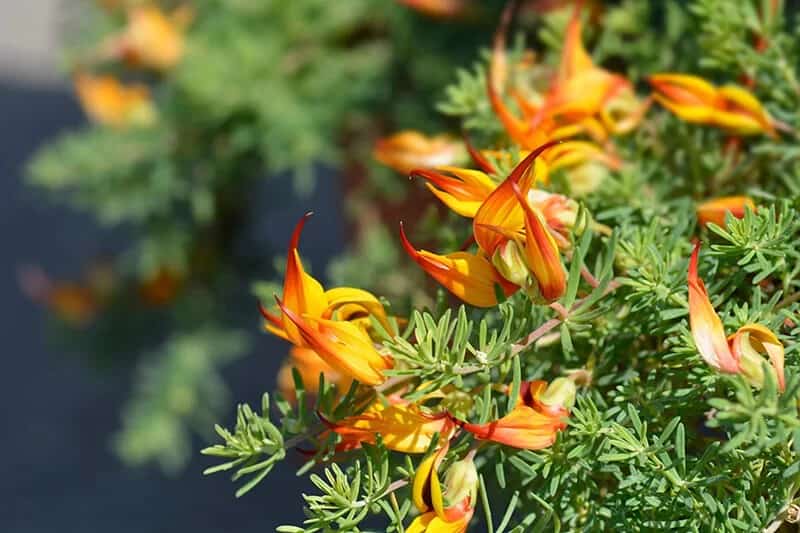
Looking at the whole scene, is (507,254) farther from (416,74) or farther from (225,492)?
(225,492)

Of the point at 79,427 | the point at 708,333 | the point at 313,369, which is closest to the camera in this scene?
the point at 708,333

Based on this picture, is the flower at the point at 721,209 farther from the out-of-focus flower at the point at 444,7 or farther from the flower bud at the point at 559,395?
the out-of-focus flower at the point at 444,7

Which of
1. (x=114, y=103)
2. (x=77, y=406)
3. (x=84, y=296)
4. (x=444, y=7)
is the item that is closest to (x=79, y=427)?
(x=77, y=406)

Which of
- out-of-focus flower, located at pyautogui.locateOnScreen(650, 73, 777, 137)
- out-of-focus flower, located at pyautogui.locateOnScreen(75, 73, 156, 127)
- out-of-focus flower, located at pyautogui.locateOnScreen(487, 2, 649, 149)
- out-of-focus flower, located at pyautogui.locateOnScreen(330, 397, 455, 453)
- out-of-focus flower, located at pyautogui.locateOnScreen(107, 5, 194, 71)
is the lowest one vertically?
out-of-focus flower, located at pyautogui.locateOnScreen(330, 397, 455, 453)

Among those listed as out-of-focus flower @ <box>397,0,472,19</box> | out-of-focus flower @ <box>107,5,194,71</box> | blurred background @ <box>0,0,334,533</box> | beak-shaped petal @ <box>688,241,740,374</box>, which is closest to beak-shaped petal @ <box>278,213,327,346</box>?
beak-shaped petal @ <box>688,241,740,374</box>

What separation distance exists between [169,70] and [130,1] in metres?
0.12

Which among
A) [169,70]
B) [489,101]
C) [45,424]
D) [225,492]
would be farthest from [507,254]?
[45,424]

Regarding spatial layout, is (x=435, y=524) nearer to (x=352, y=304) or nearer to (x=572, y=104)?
(x=352, y=304)

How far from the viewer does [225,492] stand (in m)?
1.32

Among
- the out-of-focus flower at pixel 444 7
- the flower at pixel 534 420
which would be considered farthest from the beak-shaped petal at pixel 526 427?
the out-of-focus flower at pixel 444 7

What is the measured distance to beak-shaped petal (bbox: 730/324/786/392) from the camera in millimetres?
278

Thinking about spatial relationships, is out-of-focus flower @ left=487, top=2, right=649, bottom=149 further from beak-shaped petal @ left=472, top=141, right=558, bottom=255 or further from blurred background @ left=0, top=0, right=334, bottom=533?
blurred background @ left=0, top=0, right=334, bottom=533

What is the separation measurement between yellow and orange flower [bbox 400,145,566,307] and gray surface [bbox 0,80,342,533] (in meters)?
0.70

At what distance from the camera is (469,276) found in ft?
1.04
